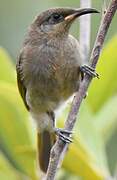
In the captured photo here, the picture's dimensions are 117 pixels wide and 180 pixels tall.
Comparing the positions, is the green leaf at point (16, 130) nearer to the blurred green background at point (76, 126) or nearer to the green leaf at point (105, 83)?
the blurred green background at point (76, 126)

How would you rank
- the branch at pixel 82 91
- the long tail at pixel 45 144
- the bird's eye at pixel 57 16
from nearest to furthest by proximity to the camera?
the branch at pixel 82 91 < the bird's eye at pixel 57 16 < the long tail at pixel 45 144

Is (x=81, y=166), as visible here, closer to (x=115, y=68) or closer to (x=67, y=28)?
(x=115, y=68)

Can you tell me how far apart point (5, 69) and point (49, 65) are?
312 mm

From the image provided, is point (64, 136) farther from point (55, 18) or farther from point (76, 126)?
point (55, 18)

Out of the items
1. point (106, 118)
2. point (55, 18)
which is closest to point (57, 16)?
point (55, 18)

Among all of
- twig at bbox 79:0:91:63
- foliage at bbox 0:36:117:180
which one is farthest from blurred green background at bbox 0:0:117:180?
twig at bbox 79:0:91:63

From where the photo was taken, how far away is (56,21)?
3.38m

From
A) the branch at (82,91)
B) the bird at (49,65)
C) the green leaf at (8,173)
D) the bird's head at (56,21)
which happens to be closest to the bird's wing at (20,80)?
the bird at (49,65)

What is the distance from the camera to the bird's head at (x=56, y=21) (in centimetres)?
324

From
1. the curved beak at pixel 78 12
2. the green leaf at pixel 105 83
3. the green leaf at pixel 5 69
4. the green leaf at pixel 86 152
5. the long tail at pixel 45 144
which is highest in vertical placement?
the curved beak at pixel 78 12

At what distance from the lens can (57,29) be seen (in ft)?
11.1

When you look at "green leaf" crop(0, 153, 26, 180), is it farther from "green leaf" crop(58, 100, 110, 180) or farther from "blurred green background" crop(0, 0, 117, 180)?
"green leaf" crop(58, 100, 110, 180)

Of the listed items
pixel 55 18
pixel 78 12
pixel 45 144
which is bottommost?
pixel 45 144

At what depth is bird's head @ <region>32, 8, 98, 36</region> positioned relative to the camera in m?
3.24
